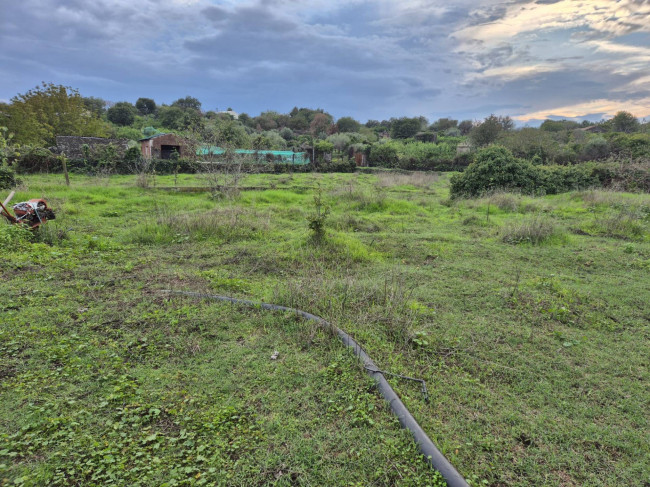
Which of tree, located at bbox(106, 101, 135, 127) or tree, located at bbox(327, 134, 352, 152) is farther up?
tree, located at bbox(106, 101, 135, 127)

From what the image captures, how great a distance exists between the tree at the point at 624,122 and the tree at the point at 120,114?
279ft

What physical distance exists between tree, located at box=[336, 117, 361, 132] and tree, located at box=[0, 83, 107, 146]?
Result: 4963 centimetres

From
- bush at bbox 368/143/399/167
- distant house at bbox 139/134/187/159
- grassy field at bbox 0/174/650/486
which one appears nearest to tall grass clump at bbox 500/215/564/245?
grassy field at bbox 0/174/650/486

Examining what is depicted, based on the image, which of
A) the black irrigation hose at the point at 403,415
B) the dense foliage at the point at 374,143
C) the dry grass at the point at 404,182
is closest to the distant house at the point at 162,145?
the dense foliage at the point at 374,143

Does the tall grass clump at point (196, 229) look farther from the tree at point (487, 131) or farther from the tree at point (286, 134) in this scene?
the tree at point (286, 134)

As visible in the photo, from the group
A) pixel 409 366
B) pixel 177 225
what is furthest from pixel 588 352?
pixel 177 225

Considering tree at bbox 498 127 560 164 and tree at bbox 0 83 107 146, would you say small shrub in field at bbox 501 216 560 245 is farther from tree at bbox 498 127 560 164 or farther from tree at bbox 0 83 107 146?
tree at bbox 0 83 107 146

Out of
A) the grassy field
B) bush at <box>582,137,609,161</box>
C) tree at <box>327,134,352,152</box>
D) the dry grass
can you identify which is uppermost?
tree at <box>327,134,352,152</box>

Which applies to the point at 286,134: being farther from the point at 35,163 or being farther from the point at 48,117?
the point at 35,163

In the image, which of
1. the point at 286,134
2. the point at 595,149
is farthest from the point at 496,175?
the point at 286,134

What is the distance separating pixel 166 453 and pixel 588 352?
13.1 feet

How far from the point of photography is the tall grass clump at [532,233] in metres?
7.89

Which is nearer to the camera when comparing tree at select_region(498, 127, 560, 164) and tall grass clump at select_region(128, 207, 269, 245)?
tall grass clump at select_region(128, 207, 269, 245)

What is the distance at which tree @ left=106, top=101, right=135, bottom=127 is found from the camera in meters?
71.6
